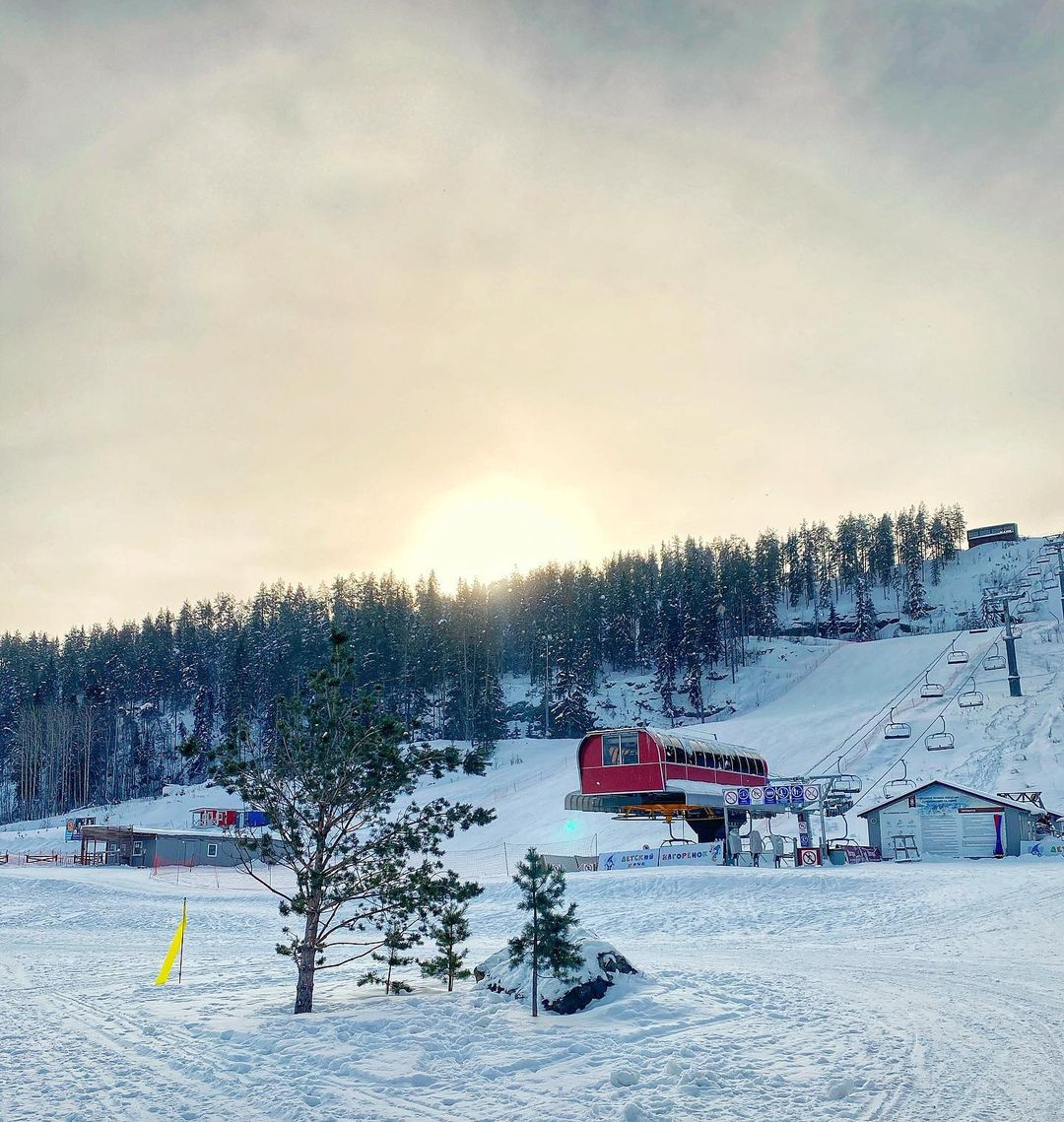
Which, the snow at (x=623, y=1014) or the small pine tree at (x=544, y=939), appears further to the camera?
the small pine tree at (x=544, y=939)

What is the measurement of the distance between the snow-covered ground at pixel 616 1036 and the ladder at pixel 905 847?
1213 cm

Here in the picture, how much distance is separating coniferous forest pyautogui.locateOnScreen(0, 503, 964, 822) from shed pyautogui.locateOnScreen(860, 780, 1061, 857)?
50.2 m

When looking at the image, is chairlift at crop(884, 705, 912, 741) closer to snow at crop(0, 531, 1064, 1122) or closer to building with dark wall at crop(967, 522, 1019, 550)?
snow at crop(0, 531, 1064, 1122)

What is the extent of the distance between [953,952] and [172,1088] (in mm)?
16178

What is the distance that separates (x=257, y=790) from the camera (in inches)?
561

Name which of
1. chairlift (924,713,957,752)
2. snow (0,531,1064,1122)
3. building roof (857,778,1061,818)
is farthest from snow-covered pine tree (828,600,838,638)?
snow (0,531,1064,1122)

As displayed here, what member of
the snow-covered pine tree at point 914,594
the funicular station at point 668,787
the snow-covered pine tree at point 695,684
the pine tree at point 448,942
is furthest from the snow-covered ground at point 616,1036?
the snow-covered pine tree at point 914,594

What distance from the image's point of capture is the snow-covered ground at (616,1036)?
9.52m

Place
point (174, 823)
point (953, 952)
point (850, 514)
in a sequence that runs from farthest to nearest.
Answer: point (850, 514)
point (174, 823)
point (953, 952)

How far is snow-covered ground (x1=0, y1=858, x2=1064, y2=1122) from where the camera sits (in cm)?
952

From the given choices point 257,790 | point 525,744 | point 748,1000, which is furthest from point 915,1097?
point 525,744

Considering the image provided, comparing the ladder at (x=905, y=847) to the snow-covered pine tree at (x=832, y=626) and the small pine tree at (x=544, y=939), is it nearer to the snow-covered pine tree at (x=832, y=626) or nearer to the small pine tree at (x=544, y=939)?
the small pine tree at (x=544, y=939)

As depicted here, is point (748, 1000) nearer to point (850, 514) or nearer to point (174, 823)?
point (174, 823)

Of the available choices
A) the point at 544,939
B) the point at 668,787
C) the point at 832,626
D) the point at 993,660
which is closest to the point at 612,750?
the point at 668,787
